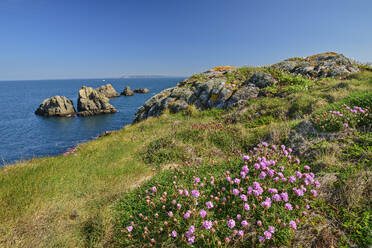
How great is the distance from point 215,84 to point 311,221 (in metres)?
12.7

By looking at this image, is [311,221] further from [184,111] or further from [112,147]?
[184,111]

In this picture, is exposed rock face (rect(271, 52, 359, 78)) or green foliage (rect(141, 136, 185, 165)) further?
exposed rock face (rect(271, 52, 359, 78))

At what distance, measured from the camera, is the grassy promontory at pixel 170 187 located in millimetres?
2664

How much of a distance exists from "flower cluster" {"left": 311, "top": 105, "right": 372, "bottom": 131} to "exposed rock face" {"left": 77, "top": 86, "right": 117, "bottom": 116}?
52.7 metres

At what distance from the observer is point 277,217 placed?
261 cm

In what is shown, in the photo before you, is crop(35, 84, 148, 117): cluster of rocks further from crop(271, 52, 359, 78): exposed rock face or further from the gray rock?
crop(271, 52, 359, 78): exposed rock face

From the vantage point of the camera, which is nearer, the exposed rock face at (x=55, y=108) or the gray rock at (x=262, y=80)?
the gray rock at (x=262, y=80)

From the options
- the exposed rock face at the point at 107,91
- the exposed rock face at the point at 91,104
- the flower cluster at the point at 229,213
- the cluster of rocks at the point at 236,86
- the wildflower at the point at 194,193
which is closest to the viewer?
the flower cluster at the point at 229,213

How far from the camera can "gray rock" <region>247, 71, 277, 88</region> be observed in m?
12.8

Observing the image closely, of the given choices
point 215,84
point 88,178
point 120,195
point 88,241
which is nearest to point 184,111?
point 215,84

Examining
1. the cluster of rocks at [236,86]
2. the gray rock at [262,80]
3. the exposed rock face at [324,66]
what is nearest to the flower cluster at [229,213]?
the cluster of rocks at [236,86]

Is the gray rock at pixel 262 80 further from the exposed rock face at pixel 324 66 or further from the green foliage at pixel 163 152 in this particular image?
the green foliage at pixel 163 152

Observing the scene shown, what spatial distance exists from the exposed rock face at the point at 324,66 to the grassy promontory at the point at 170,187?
27.0ft

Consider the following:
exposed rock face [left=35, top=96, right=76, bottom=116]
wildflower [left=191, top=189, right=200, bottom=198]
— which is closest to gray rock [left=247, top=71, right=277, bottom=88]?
wildflower [left=191, top=189, right=200, bottom=198]
